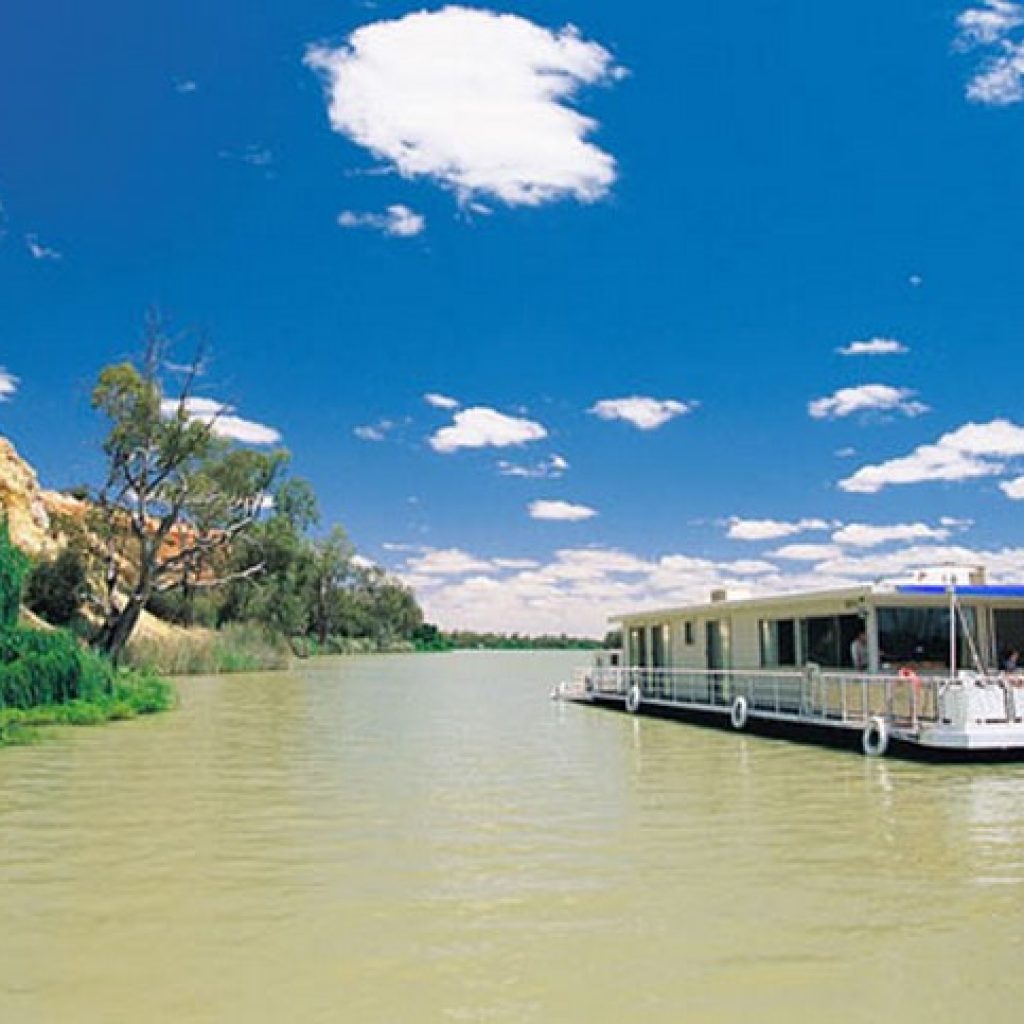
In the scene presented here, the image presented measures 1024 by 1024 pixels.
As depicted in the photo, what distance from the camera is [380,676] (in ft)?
187

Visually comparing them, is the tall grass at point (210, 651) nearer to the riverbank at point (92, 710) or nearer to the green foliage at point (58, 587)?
the green foliage at point (58, 587)

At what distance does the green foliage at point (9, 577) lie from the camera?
2412 cm

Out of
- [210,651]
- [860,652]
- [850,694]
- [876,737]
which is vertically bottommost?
[876,737]

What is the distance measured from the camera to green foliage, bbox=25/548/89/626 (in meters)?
50.1

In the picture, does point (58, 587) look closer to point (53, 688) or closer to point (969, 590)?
point (53, 688)

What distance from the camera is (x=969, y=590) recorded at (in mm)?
19062

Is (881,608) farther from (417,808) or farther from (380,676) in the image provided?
(380,676)

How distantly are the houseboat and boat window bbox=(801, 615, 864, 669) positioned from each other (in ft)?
0.07

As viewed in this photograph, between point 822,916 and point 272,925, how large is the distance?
402cm

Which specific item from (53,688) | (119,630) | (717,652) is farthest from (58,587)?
(717,652)

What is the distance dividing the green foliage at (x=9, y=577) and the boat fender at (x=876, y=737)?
59.5ft

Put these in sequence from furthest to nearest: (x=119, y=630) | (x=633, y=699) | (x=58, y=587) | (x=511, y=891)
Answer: (x=58, y=587)
(x=119, y=630)
(x=633, y=699)
(x=511, y=891)

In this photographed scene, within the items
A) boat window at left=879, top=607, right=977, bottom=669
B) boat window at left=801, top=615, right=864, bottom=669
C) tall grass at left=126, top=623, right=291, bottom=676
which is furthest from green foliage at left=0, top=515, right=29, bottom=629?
tall grass at left=126, top=623, right=291, bottom=676

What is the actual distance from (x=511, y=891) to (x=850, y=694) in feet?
39.8
